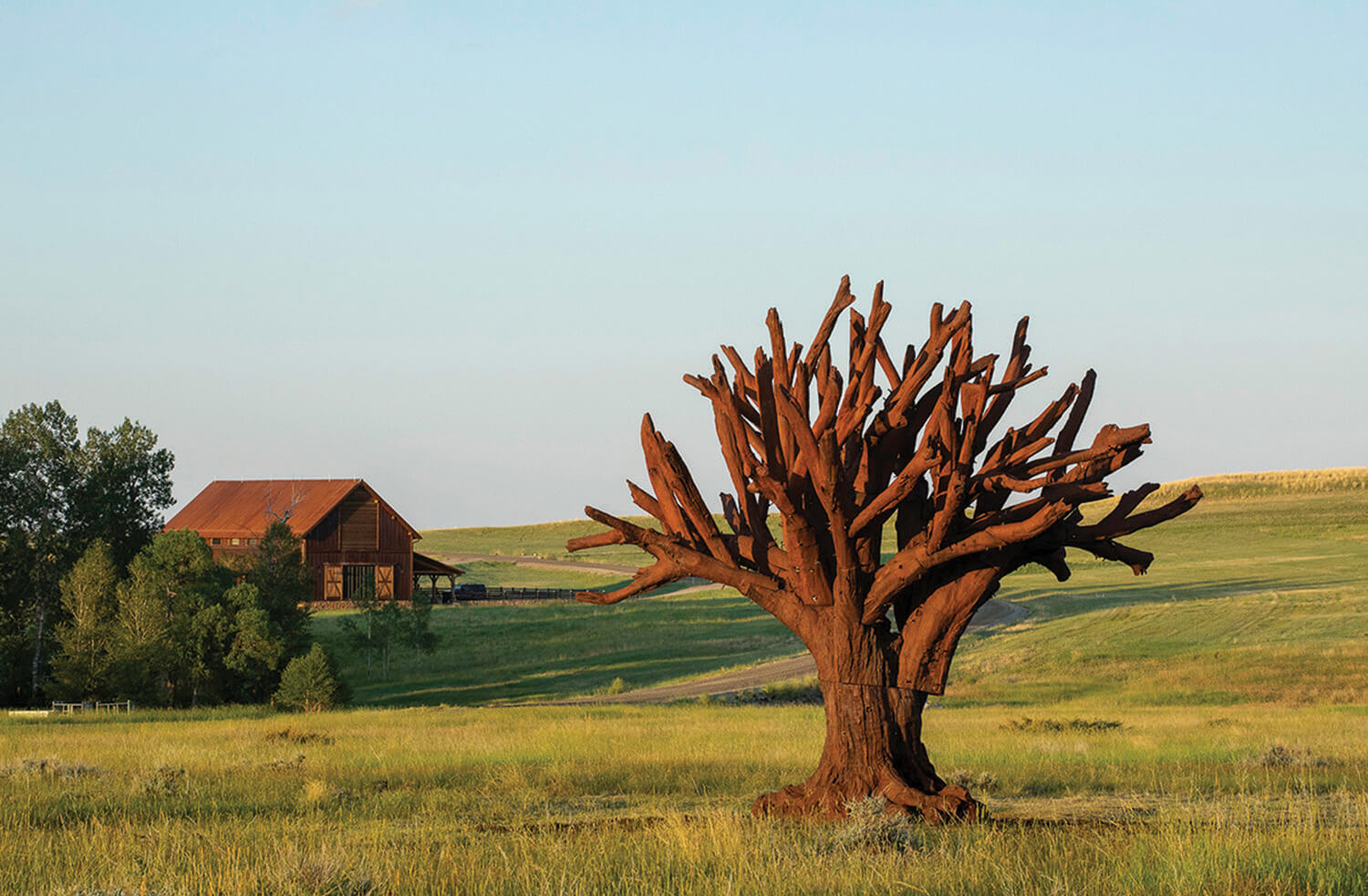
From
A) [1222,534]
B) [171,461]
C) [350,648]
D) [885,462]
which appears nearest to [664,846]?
[885,462]

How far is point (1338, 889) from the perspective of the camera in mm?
7809

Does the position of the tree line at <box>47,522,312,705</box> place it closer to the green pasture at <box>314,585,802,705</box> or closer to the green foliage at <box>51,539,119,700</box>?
the green foliage at <box>51,539,119,700</box>

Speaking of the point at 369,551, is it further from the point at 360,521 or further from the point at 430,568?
the point at 430,568

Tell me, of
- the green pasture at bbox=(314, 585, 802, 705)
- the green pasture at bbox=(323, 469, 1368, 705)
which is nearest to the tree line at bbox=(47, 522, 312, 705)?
the green pasture at bbox=(314, 585, 802, 705)

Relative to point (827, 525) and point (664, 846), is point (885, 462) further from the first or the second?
point (664, 846)

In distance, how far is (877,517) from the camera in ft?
40.6

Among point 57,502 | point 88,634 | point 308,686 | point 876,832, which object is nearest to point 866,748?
point 876,832

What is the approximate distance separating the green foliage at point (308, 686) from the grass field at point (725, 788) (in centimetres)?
392

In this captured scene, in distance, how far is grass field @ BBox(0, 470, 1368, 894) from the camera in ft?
28.7

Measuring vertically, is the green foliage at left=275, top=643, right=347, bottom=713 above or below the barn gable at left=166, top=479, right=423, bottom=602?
below

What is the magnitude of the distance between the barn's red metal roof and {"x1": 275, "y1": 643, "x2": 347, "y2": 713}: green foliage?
36.7m

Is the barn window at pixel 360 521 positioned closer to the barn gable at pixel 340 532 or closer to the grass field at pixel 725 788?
the barn gable at pixel 340 532

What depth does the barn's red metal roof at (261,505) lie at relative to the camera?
262 feet

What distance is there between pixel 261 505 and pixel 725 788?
71.1m
